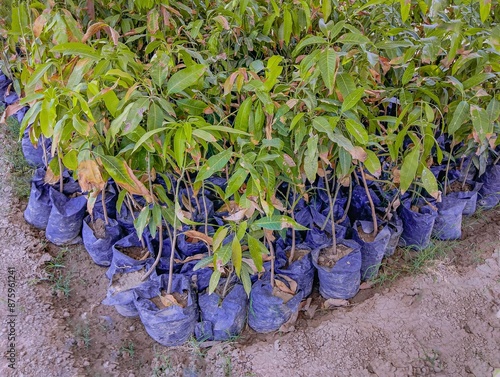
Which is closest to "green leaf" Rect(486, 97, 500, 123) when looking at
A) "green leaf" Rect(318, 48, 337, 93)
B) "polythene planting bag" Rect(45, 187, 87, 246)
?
"green leaf" Rect(318, 48, 337, 93)

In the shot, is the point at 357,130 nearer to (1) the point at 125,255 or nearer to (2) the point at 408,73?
(2) the point at 408,73

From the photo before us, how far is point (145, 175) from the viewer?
5.30 feet

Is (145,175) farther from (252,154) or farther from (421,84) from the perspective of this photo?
(421,84)

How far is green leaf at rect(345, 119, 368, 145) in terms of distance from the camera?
138 cm

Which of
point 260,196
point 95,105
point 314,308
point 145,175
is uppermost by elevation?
point 95,105

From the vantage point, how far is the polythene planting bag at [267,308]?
174 cm

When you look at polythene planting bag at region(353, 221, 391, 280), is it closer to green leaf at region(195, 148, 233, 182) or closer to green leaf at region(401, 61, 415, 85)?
green leaf at region(401, 61, 415, 85)

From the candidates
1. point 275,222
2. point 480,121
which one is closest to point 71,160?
point 275,222

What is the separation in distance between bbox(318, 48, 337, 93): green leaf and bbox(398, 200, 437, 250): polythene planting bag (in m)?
0.96

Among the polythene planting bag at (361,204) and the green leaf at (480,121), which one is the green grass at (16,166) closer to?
the polythene planting bag at (361,204)

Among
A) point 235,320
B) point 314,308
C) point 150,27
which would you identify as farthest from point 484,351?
point 150,27

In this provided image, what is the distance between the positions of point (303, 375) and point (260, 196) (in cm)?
80

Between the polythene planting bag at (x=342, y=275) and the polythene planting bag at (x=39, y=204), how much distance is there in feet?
4.45

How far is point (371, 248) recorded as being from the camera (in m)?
1.92
